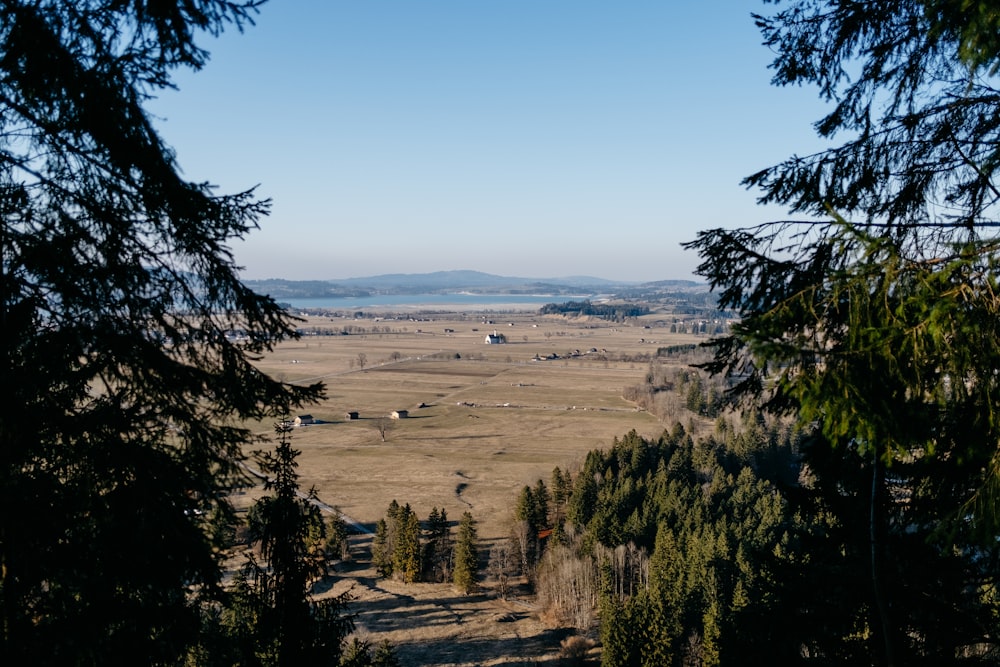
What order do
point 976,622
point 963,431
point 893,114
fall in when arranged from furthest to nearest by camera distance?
point 976,622 < point 893,114 < point 963,431

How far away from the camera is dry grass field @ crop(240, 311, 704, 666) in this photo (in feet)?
90.6

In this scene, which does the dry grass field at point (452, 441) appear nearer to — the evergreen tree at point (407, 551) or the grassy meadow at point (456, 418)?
the grassy meadow at point (456, 418)

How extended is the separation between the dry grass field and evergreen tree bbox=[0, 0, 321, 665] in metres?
1.66

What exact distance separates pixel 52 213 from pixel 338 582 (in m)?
31.4

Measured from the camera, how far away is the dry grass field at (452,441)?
27609 millimetres

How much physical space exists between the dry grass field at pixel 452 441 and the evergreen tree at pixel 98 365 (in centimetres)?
166

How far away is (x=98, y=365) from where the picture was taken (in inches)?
169

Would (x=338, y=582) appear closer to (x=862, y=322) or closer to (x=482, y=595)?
(x=482, y=595)

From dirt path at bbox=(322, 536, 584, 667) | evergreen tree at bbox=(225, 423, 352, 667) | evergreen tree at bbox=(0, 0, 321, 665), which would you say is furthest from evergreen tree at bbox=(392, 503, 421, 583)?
evergreen tree at bbox=(0, 0, 321, 665)

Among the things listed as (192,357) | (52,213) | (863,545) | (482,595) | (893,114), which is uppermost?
(893,114)

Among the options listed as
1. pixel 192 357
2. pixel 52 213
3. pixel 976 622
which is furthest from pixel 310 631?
pixel 976 622

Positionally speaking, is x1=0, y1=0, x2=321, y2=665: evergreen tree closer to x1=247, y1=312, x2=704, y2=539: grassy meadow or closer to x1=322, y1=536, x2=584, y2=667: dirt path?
x1=247, y1=312, x2=704, y2=539: grassy meadow

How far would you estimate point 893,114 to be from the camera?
5199 millimetres

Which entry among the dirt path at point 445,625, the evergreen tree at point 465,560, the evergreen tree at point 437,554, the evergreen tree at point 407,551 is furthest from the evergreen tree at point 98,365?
the evergreen tree at point 437,554
